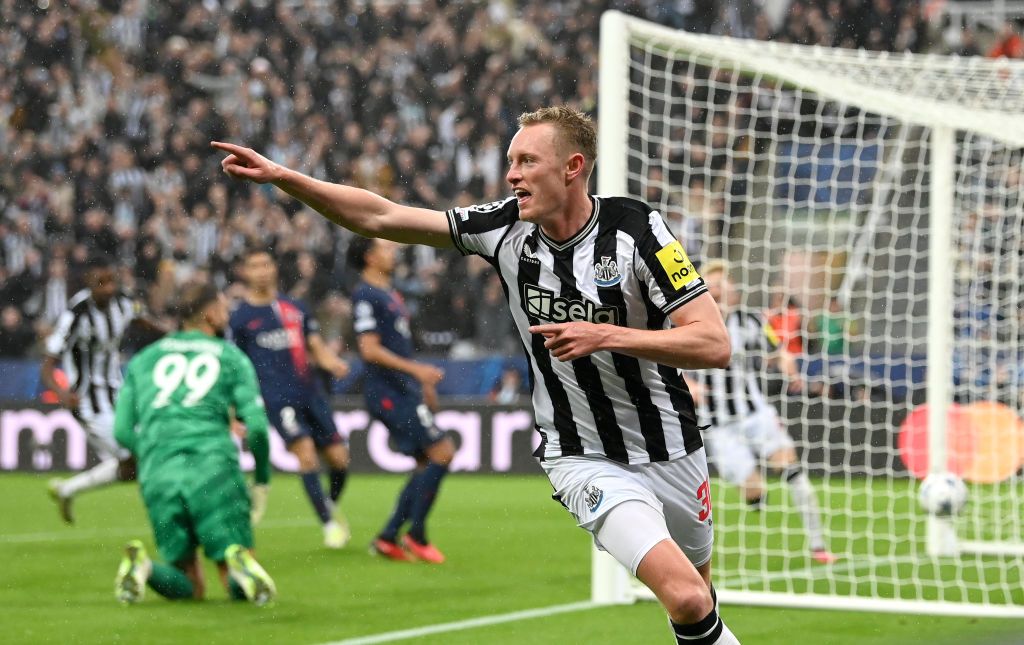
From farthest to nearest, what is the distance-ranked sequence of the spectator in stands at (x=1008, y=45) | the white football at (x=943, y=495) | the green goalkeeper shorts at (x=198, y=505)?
the spectator in stands at (x=1008, y=45)
the white football at (x=943, y=495)
the green goalkeeper shorts at (x=198, y=505)

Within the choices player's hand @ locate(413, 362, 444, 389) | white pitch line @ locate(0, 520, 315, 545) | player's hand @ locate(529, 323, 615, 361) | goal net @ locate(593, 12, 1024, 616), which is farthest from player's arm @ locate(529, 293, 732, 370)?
white pitch line @ locate(0, 520, 315, 545)

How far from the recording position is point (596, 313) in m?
4.64

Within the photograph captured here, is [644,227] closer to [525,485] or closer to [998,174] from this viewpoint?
[998,174]

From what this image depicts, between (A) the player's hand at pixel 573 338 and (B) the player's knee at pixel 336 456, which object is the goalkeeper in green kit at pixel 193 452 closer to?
(B) the player's knee at pixel 336 456

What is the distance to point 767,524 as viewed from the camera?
475 inches

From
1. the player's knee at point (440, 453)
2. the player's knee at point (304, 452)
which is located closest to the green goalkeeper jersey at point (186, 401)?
the player's knee at point (440, 453)

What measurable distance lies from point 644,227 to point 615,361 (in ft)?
1.45

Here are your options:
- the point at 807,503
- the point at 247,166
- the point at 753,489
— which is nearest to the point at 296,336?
the point at 753,489

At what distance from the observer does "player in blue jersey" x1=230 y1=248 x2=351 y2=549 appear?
10.4 metres

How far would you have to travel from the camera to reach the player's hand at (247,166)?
4.51m

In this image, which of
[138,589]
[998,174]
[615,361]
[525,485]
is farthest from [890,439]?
[615,361]

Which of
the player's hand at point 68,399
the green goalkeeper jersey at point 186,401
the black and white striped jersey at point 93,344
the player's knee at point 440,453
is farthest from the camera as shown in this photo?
the black and white striped jersey at point 93,344

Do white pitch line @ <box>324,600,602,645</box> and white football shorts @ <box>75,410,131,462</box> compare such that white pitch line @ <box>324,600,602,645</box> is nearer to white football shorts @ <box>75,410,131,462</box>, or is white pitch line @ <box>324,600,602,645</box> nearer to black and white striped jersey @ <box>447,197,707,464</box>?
black and white striped jersey @ <box>447,197,707,464</box>

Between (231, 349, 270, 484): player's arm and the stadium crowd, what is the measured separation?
1019 cm
